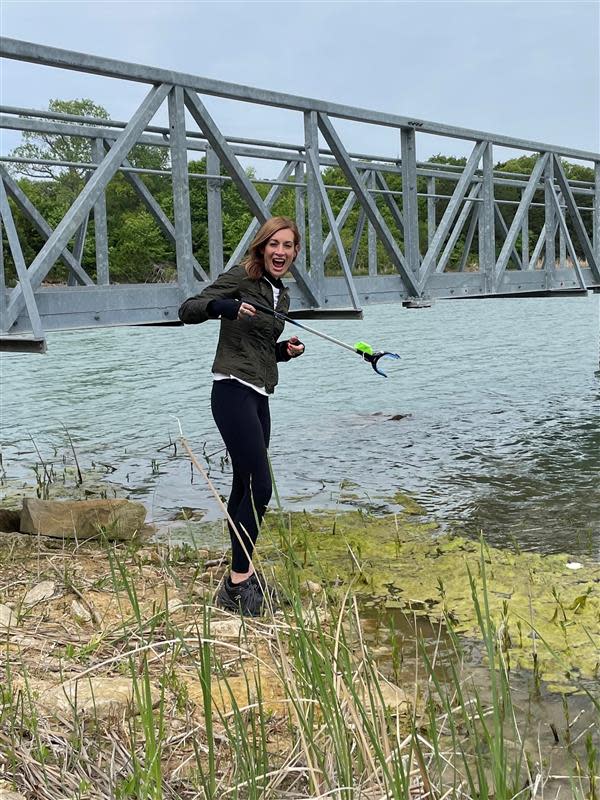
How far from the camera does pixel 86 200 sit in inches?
240

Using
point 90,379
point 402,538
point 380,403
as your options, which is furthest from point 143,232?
point 402,538

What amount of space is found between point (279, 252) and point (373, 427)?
26.0 feet

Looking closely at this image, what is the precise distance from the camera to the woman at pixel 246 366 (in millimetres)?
4840

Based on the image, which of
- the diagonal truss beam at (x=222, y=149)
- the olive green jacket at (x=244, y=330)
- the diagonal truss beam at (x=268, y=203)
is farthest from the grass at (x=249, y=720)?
the diagonal truss beam at (x=268, y=203)

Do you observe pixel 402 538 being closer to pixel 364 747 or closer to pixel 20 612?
pixel 20 612

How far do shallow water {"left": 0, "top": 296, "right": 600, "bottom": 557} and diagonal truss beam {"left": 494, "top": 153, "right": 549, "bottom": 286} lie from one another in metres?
1.95

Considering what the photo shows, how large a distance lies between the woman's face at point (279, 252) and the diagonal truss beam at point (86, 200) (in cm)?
138

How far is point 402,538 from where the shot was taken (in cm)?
711

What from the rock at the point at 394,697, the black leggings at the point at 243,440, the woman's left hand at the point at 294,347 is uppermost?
the woman's left hand at the point at 294,347

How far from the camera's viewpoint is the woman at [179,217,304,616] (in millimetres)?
4840

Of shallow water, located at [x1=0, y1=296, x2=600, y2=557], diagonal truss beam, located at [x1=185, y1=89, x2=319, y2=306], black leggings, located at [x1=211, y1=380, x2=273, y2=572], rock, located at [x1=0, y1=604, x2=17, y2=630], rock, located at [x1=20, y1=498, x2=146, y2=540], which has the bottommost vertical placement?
shallow water, located at [x1=0, y1=296, x2=600, y2=557]

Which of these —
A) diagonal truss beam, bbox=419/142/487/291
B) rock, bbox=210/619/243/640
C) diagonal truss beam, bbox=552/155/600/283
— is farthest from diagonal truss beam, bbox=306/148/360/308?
diagonal truss beam, bbox=552/155/600/283

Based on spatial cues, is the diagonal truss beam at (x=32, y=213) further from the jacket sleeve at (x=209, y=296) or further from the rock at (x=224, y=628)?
the rock at (x=224, y=628)

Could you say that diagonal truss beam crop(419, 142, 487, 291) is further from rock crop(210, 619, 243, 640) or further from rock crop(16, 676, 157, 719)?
rock crop(16, 676, 157, 719)
